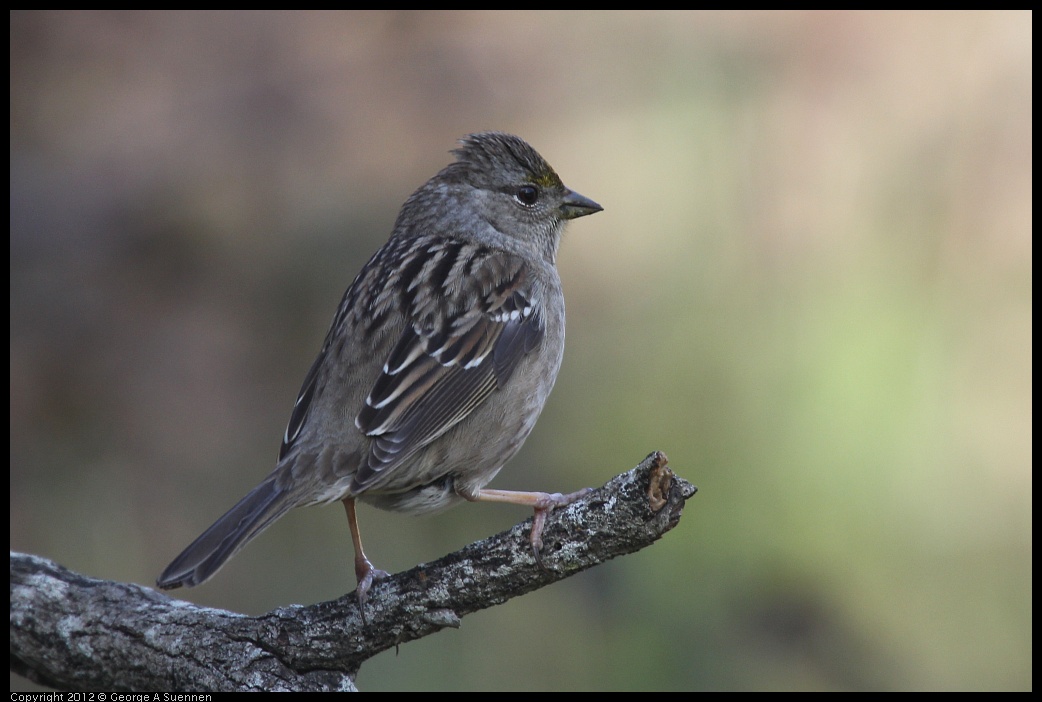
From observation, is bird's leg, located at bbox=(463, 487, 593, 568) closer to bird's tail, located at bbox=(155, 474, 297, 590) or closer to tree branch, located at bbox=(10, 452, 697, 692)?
tree branch, located at bbox=(10, 452, 697, 692)

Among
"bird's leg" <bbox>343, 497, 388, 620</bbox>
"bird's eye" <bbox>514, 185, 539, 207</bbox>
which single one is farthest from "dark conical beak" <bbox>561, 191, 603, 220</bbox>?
"bird's leg" <bbox>343, 497, 388, 620</bbox>

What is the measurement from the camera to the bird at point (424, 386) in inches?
138

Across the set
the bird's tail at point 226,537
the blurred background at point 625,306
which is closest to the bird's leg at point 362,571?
the bird's tail at point 226,537

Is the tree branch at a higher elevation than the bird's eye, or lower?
lower

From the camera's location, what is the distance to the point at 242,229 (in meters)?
7.55

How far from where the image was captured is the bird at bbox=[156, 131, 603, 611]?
3506 mm

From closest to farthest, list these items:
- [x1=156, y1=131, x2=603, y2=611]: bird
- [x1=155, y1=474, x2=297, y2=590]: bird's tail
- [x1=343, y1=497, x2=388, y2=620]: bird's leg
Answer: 1. [x1=155, y1=474, x2=297, y2=590]: bird's tail
2. [x1=343, y1=497, x2=388, y2=620]: bird's leg
3. [x1=156, y1=131, x2=603, y2=611]: bird

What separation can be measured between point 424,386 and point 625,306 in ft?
11.2

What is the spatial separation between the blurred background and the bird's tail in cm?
212

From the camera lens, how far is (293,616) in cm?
345

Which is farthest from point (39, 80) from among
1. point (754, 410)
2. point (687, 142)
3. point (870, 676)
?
point (870, 676)

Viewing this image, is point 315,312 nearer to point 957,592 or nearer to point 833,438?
point 833,438

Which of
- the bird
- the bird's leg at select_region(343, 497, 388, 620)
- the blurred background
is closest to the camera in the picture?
the bird's leg at select_region(343, 497, 388, 620)
